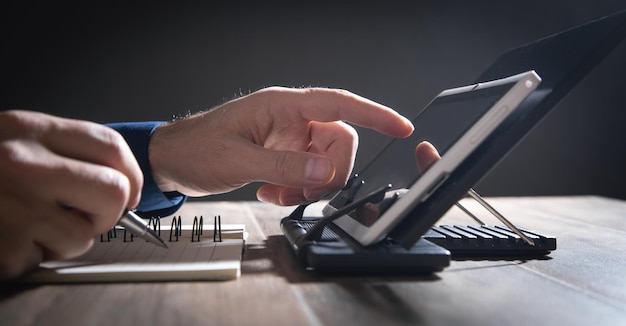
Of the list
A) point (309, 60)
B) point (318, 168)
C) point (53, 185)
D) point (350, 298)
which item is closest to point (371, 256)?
point (350, 298)

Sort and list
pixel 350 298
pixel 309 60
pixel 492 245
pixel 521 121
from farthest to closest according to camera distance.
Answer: pixel 309 60, pixel 492 245, pixel 521 121, pixel 350 298

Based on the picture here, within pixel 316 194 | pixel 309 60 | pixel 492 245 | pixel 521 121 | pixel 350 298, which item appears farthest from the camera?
pixel 309 60

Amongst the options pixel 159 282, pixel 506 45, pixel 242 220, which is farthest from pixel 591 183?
pixel 159 282

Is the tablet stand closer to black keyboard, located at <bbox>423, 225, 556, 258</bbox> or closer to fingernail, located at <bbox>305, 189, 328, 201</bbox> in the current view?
black keyboard, located at <bbox>423, 225, 556, 258</bbox>

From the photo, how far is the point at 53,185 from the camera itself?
56cm

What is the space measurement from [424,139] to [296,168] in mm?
187

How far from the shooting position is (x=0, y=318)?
1.59ft

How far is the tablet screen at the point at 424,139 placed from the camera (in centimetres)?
67

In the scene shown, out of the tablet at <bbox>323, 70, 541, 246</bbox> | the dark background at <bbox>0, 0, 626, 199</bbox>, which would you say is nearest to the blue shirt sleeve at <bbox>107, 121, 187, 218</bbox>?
the tablet at <bbox>323, 70, 541, 246</bbox>

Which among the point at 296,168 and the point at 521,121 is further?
the point at 296,168

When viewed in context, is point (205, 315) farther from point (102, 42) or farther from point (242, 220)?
point (102, 42)

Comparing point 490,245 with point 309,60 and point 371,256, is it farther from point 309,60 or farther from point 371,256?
point 309,60

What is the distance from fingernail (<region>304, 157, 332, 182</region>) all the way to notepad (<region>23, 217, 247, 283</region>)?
0.14 metres

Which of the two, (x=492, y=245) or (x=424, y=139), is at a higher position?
(x=424, y=139)
